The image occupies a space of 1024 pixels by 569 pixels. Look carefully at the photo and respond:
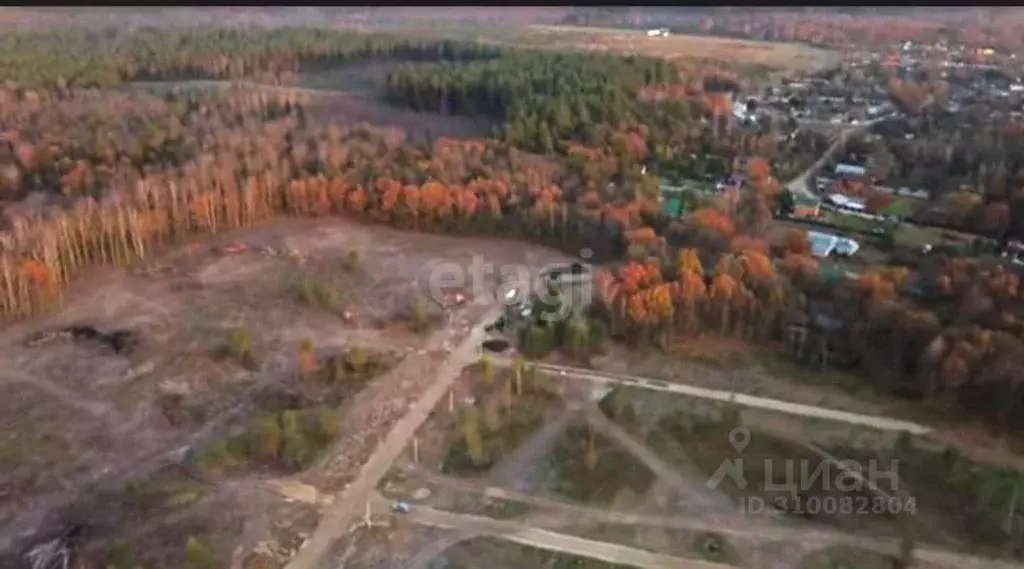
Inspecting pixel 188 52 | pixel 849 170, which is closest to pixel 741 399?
pixel 849 170

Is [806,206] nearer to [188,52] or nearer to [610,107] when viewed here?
[610,107]

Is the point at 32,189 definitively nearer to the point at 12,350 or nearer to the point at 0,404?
the point at 12,350

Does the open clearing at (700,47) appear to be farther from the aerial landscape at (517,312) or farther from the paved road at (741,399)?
the paved road at (741,399)

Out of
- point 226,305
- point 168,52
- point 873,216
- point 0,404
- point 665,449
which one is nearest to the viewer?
point 665,449

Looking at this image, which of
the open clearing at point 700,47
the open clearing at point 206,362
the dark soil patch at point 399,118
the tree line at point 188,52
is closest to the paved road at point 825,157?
the open clearing at point 700,47

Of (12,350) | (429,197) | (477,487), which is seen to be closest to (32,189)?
(12,350)

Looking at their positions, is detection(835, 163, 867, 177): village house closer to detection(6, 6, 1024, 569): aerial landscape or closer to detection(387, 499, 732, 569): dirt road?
detection(6, 6, 1024, 569): aerial landscape
